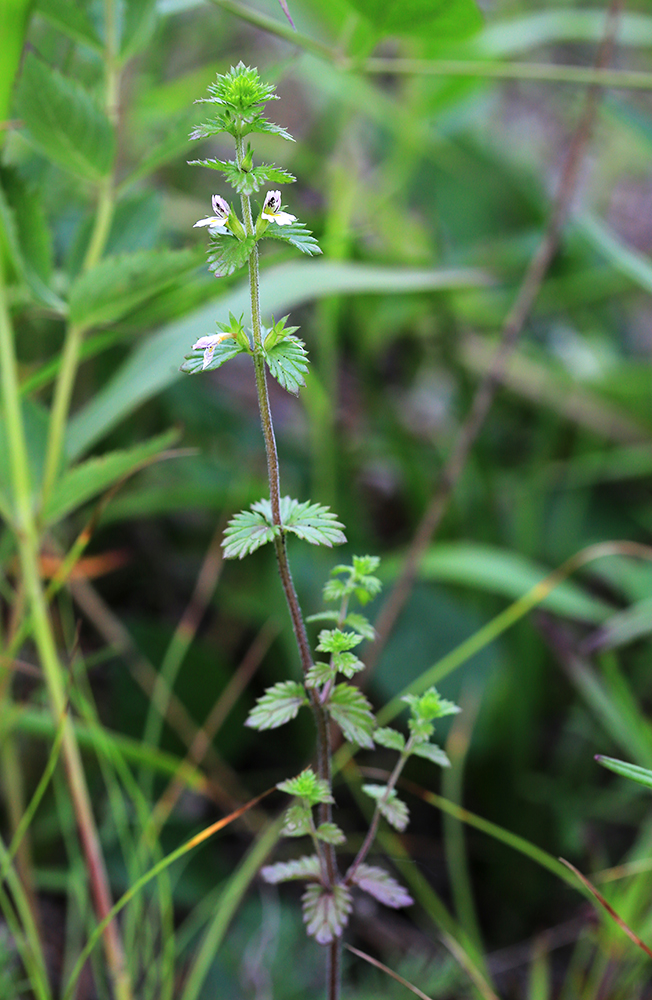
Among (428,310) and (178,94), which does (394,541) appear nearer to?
(428,310)

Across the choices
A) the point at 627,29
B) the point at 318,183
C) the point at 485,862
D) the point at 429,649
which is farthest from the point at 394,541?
the point at 627,29

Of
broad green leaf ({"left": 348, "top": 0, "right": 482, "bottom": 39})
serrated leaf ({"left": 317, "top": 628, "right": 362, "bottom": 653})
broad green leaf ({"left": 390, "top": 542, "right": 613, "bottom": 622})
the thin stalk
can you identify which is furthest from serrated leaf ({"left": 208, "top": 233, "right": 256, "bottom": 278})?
broad green leaf ({"left": 390, "top": 542, "right": 613, "bottom": 622})

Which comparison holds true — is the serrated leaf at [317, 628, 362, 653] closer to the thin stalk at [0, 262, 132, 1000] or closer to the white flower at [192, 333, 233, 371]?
the white flower at [192, 333, 233, 371]

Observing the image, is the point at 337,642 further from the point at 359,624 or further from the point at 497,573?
the point at 497,573

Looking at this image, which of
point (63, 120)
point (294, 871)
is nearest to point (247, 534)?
point (294, 871)

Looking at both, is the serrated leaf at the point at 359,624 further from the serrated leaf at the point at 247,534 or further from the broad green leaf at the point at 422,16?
the broad green leaf at the point at 422,16
